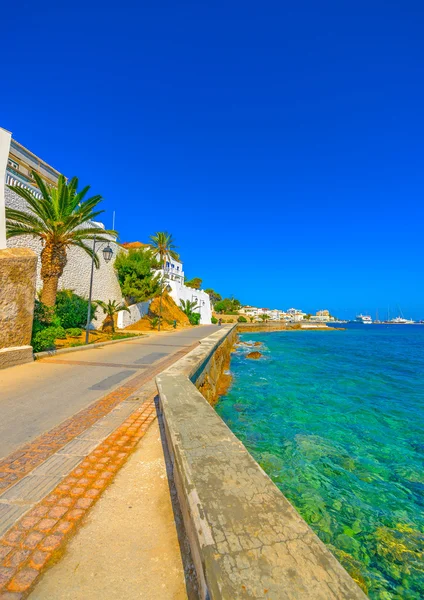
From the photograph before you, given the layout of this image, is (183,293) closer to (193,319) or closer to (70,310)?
(193,319)

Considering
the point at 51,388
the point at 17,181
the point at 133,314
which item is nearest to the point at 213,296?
the point at 133,314

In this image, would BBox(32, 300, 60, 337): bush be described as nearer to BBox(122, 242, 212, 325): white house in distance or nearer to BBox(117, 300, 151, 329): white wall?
BBox(117, 300, 151, 329): white wall

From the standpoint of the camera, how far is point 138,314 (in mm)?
27438

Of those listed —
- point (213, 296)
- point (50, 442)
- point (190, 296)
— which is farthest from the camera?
point (213, 296)

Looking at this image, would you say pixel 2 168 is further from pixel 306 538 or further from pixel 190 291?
pixel 190 291

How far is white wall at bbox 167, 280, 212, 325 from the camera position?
38.6 meters

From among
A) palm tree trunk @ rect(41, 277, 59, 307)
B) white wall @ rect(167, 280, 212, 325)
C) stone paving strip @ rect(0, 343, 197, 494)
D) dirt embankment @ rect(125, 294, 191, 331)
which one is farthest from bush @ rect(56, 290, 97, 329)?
white wall @ rect(167, 280, 212, 325)

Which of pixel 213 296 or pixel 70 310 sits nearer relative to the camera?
pixel 70 310

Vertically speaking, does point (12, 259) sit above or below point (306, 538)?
above

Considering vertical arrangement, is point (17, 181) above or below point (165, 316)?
above

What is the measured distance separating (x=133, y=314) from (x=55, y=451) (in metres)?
23.7

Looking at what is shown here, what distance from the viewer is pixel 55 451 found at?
10.7 ft

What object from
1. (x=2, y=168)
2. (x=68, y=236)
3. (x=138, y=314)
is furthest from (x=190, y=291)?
(x=2, y=168)

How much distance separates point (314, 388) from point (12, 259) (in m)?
11.9
